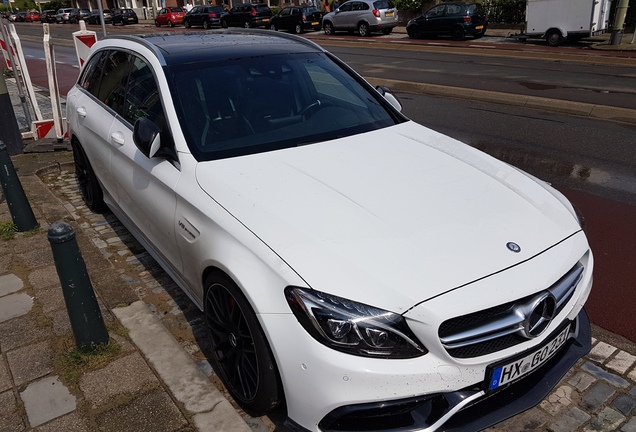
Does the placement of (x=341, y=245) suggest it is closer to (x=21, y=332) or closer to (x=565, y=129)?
(x=21, y=332)

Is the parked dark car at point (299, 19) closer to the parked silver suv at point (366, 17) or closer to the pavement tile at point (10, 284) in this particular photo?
the parked silver suv at point (366, 17)

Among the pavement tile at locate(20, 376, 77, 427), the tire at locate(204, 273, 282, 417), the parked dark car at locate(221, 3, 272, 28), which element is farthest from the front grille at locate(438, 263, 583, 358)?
the parked dark car at locate(221, 3, 272, 28)

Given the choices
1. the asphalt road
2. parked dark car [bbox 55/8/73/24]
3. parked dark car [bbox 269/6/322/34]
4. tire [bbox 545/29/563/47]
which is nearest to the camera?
the asphalt road

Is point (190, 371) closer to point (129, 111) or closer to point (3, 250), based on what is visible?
point (129, 111)

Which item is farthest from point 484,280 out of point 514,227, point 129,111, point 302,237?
point 129,111

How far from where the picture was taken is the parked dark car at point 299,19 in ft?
106

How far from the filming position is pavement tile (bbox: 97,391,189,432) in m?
2.66

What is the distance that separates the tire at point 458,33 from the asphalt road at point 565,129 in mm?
6464

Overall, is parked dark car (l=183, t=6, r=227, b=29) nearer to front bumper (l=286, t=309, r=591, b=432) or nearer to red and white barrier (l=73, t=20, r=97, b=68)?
red and white barrier (l=73, t=20, r=97, b=68)

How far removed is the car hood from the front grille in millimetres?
151

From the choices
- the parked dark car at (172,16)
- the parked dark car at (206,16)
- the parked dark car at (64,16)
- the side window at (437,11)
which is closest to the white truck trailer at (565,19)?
the side window at (437,11)

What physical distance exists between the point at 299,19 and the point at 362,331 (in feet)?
107

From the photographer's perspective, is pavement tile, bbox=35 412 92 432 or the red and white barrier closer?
pavement tile, bbox=35 412 92 432

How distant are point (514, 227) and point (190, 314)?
2.27m
